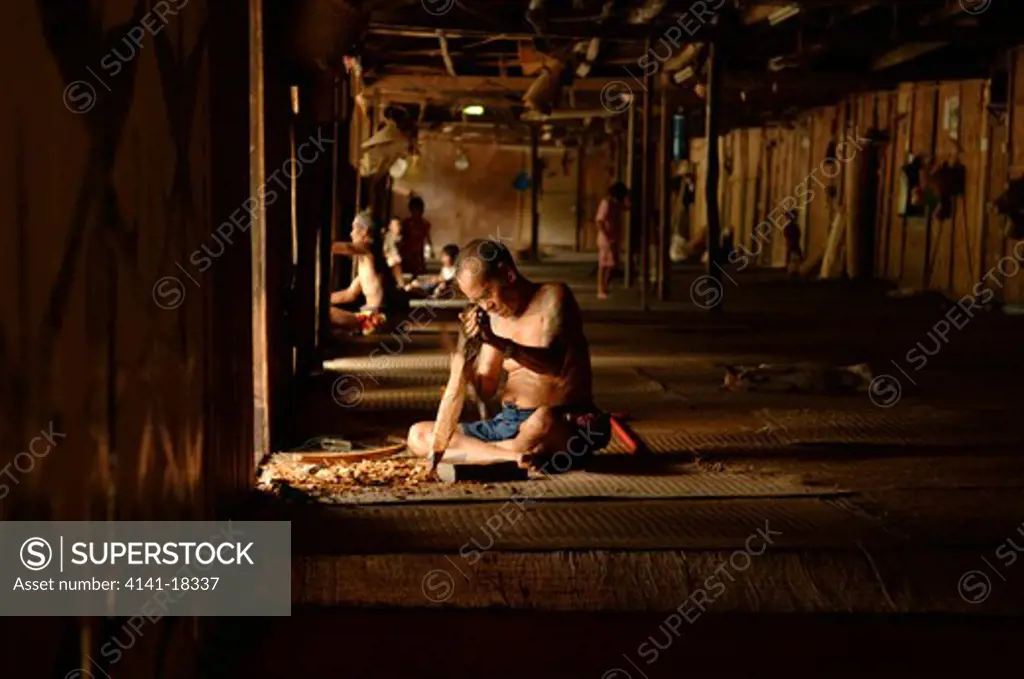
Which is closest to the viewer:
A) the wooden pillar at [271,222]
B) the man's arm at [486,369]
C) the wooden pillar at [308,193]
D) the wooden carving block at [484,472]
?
the wooden carving block at [484,472]

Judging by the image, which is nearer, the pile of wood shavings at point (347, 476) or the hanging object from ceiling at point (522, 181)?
the pile of wood shavings at point (347, 476)

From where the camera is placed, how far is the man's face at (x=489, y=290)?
19.4ft

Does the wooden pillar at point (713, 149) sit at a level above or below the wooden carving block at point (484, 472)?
above

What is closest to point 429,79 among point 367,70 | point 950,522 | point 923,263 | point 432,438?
point 367,70

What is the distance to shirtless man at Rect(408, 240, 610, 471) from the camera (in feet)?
19.5

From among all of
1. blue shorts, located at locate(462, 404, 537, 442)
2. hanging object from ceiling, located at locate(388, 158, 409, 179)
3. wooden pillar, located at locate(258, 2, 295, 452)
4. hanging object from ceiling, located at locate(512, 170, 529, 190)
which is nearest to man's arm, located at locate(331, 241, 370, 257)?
wooden pillar, located at locate(258, 2, 295, 452)

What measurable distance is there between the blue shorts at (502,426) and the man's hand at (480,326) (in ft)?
1.93

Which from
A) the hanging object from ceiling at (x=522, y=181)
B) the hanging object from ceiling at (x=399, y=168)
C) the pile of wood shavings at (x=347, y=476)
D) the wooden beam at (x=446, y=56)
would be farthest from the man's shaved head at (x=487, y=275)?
the hanging object from ceiling at (x=522, y=181)

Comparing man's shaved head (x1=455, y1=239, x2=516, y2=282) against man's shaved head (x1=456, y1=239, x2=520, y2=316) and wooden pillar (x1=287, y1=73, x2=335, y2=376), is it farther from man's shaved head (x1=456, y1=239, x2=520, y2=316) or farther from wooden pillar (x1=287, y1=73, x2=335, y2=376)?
wooden pillar (x1=287, y1=73, x2=335, y2=376)

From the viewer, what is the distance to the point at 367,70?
17.1 m

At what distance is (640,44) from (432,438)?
10037mm

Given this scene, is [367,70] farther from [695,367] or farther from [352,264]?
[695,367]

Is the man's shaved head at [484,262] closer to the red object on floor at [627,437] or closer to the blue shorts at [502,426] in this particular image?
the blue shorts at [502,426]

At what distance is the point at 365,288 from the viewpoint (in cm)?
1288
